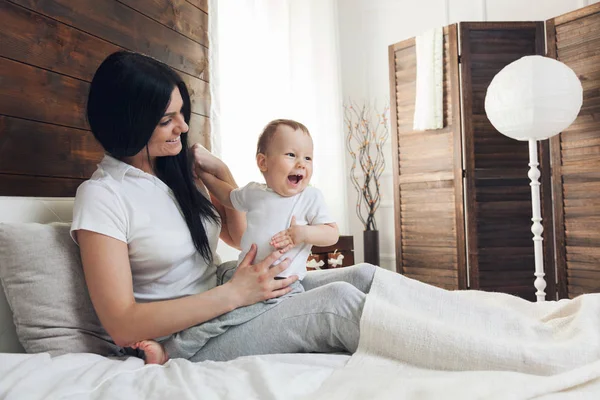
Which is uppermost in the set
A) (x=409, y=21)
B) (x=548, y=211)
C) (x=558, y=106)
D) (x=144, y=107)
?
(x=409, y=21)

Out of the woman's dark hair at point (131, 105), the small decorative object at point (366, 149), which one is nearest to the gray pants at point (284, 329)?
the woman's dark hair at point (131, 105)

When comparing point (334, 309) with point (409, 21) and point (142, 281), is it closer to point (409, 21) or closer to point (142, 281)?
point (142, 281)

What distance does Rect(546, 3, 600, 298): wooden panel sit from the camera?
11.6ft

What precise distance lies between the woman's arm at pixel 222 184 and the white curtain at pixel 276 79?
1.32 metres

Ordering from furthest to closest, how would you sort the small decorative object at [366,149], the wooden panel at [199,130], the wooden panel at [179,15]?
the small decorative object at [366,149] → the wooden panel at [199,130] → the wooden panel at [179,15]

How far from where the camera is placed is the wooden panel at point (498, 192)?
3928mm

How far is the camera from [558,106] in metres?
3.34

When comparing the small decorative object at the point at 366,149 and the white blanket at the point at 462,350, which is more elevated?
the small decorative object at the point at 366,149

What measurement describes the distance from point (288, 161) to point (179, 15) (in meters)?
1.45

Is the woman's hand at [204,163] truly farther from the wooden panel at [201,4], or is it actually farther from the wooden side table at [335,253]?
the wooden side table at [335,253]

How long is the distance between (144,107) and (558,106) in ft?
8.47

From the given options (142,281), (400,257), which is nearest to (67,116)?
(142,281)

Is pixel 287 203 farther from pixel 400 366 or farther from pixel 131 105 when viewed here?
pixel 400 366

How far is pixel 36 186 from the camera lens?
6.02ft
